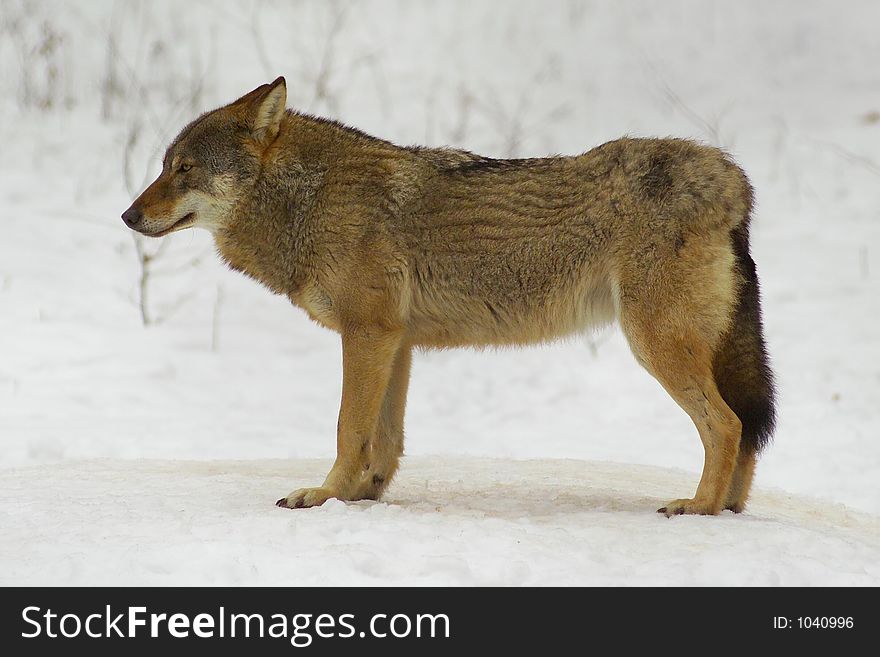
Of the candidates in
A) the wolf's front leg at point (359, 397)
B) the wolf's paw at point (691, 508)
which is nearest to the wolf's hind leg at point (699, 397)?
the wolf's paw at point (691, 508)

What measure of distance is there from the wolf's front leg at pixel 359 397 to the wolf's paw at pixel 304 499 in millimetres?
48

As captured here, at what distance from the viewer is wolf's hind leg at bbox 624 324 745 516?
4.48 metres

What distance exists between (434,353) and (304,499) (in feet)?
18.2

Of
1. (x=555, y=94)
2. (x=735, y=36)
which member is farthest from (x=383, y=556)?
(x=735, y=36)

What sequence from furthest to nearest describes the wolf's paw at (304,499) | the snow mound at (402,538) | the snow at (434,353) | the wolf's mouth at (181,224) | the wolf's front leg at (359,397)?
1. the wolf's mouth at (181,224)
2. the wolf's front leg at (359,397)
3. the wolf's paw at (304,499)
4. the snow at (434,353)
5. the snow mound at (402,538)

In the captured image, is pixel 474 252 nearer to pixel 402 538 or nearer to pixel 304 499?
pixel 304 499

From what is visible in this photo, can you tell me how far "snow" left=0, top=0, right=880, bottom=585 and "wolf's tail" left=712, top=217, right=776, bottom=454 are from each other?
1.43ft

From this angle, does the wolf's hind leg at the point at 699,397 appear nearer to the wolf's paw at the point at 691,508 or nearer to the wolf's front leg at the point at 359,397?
the wolf's paw at the point at 691,508

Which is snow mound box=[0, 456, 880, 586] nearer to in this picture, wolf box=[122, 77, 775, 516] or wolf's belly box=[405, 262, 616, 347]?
wolf box=[122, 77, 775, 516]

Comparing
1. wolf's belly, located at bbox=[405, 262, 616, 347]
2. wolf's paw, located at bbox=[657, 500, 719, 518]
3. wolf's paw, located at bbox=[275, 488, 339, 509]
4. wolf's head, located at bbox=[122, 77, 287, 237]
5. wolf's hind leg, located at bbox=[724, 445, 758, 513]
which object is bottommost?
wolf's paw, located at bbox=[275, 488, 339, 509]

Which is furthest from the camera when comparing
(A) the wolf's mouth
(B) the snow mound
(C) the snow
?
→ (A) the wolf's mouth

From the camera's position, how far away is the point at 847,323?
31.3 feet

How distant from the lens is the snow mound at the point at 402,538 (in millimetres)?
3400

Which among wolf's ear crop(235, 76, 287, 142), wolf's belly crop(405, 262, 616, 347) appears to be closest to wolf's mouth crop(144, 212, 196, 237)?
wolf's ear crop(235, 76, 287, 142)
